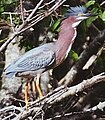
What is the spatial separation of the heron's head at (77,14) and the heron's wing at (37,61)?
257 mm

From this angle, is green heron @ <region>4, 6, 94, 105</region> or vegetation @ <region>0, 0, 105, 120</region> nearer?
green heron @ <region>4, 6, 94, 105</region>

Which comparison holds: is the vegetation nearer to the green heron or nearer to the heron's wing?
the green heron

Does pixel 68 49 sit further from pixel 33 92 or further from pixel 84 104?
pixel 84 104

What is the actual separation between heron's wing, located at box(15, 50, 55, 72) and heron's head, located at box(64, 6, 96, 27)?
10.1 inches

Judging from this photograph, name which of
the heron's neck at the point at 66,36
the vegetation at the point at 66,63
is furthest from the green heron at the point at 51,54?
the vegetation at the point at 66,63

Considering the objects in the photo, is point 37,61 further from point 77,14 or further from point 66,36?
point 77,14

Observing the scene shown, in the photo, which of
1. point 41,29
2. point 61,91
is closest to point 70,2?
point 41,29

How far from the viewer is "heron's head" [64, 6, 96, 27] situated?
2.79 meters

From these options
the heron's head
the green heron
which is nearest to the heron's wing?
the green heron

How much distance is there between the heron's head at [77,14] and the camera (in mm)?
2795

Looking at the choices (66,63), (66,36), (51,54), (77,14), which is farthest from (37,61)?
(66,63)

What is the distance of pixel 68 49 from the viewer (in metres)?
2.88

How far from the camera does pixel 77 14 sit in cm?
284

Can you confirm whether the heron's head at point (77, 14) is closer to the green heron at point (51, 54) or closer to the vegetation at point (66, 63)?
the green heron at point (51, 54)
